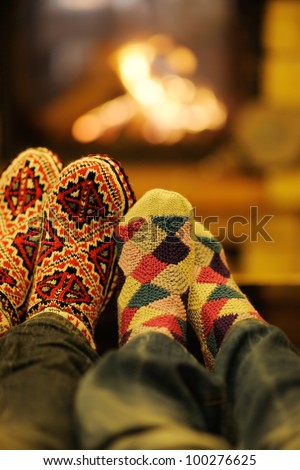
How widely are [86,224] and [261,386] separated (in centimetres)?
50

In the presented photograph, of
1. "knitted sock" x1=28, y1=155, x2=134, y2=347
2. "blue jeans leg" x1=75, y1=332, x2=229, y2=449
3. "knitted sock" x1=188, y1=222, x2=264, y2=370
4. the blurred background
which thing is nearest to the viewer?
"blue jeans leg" x1=75, y1=332, x2=229, y2=449

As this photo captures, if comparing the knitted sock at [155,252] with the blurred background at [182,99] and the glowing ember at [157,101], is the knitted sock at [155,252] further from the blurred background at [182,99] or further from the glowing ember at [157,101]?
the glowing ember at [157,101]

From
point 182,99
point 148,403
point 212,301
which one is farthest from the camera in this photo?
point 182,99

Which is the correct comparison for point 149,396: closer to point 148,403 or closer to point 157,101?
point 148,403

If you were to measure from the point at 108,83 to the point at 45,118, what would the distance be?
0.86ft

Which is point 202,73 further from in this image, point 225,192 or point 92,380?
point 92,380

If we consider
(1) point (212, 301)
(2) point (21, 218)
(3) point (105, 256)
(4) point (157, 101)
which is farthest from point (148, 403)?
(4) point (157, 101)

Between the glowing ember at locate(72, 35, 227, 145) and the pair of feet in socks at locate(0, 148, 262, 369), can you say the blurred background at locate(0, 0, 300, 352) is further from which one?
the pair of feet in socks at locate(0, 148, 262, 369)

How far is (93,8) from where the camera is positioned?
2.03 meters

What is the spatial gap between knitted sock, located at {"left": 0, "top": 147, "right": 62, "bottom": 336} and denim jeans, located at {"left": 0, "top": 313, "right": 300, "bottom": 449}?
317 millimetres

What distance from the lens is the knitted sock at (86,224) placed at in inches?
36.0

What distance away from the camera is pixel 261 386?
0.51m

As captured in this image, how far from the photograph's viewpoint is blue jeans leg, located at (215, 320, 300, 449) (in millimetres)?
474

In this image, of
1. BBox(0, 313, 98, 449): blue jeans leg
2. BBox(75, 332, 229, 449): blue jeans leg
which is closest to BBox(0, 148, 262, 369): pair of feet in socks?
BBox(0, 313, 98, 449): blue jeans leg
